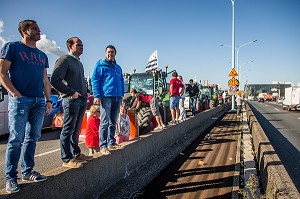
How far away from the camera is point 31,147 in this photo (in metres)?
3.27

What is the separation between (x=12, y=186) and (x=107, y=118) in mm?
2450

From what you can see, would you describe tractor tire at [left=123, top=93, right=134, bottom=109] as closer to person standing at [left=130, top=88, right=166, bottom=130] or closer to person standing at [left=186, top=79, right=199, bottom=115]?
person standing at [left=130, top=88, right=166, bottom=130]

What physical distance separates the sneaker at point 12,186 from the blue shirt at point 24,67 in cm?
92

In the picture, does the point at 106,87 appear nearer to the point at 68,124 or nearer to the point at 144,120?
the point at 68,124

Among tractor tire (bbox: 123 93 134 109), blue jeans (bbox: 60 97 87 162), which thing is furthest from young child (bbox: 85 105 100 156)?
tractor tire (bbox: 123 93 134 109)

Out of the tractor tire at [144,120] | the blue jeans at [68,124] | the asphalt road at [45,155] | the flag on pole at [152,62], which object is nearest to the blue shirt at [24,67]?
the blue jeans at [68,124]

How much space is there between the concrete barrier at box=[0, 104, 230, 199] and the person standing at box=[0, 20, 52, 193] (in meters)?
0.16

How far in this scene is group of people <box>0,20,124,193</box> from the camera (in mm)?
2951

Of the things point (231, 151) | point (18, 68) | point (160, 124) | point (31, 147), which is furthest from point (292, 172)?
point (18, 68)

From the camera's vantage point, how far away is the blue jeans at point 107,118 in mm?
5062

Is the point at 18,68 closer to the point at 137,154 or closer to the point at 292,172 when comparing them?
the point at 137,154

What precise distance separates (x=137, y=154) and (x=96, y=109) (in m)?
1.27

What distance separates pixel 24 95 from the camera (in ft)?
10.1

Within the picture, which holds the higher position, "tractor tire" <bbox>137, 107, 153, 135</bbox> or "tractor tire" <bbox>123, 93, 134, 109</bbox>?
"tractor tire" <bbox>123, 93, 134, 109</bbox>
